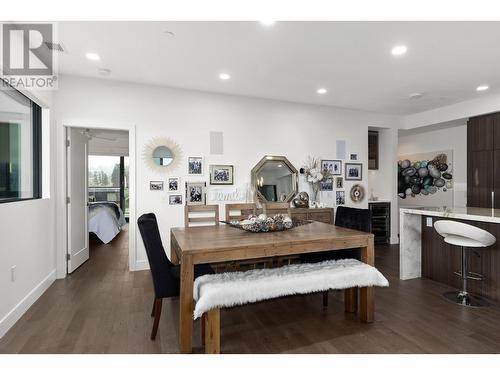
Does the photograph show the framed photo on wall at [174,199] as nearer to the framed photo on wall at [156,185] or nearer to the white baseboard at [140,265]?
the framed photo on wall at [156,185]

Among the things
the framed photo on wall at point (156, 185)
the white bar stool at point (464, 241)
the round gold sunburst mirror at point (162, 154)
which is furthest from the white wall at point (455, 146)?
the framed photo on wall at point (156, 185)

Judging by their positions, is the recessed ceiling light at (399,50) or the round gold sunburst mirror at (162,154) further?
the round gold sunburst mirror at (162,154)

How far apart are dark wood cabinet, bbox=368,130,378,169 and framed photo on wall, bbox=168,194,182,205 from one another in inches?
161

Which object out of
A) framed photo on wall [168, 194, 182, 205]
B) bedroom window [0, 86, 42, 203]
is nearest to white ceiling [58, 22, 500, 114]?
bedroom window [0, 86, 42, 203]

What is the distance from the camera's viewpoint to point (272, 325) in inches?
88.2

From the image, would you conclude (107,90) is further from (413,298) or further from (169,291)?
(413,298)

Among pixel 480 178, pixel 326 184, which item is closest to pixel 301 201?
pixel 326 184

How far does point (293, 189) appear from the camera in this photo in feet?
15.1

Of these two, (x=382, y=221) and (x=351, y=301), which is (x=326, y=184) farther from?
(x=351, y=301)

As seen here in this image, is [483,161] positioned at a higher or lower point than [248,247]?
higher

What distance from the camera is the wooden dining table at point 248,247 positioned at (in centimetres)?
184

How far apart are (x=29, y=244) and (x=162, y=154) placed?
1.85 m

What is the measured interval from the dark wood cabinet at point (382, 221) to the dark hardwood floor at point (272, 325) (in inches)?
91.8

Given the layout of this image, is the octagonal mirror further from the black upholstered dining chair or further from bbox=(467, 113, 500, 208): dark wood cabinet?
bbox=(467, 113, 500, 208): dark wood cabinet
